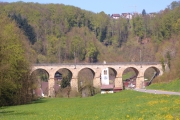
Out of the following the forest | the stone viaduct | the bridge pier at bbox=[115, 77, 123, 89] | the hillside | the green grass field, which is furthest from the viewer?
the hillside

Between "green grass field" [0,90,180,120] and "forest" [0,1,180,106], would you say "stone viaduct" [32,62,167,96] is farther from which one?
"green grass field" [0,90,180,120]

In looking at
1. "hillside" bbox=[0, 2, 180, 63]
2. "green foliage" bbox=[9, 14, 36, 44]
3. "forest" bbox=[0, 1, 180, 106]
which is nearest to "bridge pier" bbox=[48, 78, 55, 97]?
"forest" bbox=[0, 1, 180, 106]

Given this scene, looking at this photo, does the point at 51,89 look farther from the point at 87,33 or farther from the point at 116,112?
the point at 87,33

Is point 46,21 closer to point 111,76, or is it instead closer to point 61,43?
point 61,43

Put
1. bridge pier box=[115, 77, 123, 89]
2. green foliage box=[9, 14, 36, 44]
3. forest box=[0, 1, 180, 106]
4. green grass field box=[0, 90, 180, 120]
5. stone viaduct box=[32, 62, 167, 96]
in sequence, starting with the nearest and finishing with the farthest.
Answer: green grass field box=[0, 90, 180, 120]
stone viaduct box=[32, 62, 167, 96]
bridge pier box=[115, 77, 123, 89]
green foliage box=[9, 14, 36, 44]
forest box=[0, 1, 180, 106]

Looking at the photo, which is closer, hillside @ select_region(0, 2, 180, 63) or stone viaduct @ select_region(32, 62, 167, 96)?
stone viaduct @ select_region(32, 62, 167, 96)

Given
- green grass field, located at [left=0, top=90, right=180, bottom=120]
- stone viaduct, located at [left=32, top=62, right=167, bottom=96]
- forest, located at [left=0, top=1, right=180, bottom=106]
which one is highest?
forest, located at [left=0, top=1, right=180, bottom=106]

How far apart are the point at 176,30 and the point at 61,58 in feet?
108

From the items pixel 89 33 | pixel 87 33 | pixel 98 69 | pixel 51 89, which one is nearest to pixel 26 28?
pixel 87 33

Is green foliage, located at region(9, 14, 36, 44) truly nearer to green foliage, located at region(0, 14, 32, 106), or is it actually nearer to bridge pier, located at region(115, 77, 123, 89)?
bridge pier, located at region(115, 77, 123, 89)

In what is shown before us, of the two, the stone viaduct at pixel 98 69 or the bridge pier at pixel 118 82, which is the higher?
the stone viaduct at pixel 98 69

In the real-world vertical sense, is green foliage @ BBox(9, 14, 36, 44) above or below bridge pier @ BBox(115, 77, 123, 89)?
above

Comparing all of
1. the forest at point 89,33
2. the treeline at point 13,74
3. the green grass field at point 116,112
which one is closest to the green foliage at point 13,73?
the treeline at point 13,74

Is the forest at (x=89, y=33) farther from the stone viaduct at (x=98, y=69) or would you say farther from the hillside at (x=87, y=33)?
the stone viaduct at (x=98, y=69)
